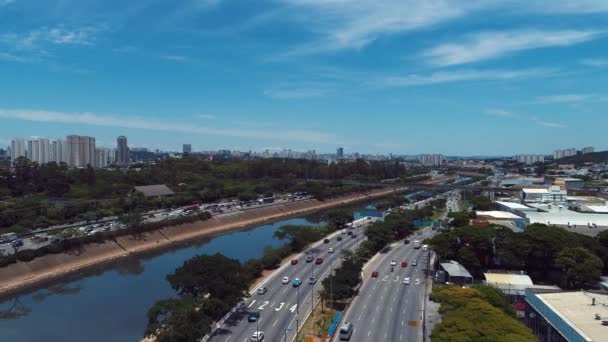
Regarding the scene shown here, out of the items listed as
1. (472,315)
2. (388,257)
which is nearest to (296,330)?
(472,315)

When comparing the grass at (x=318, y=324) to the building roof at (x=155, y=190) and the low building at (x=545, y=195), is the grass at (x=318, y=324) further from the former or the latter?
the building roof at (x=155, y=190)

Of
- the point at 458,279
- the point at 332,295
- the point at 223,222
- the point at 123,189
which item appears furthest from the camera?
the point at 123,189

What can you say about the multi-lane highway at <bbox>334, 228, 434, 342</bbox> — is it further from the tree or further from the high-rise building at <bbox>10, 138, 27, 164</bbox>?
the high-rise building at <bbox>10, 138, 27, 164</bbox>

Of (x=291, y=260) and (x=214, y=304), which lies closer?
(x=214, y=304)

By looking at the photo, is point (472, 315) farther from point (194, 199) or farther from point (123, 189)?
point (123, 189)

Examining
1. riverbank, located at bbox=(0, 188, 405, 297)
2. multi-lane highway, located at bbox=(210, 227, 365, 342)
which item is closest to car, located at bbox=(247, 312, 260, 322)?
multi-lane highway, located at bbox=(210, 227, 365, 342)

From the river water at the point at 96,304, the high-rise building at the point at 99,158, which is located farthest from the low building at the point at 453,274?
the high-rise building at the point at 99,158

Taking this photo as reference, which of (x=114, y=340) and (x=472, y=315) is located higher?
(x=472, y=315)
